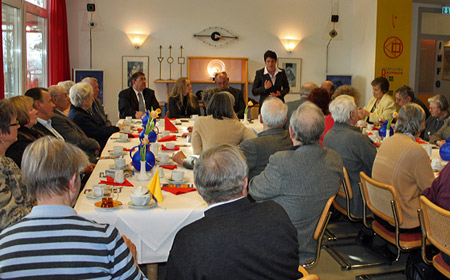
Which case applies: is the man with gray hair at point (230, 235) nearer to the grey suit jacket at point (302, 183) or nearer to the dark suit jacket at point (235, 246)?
the dark suit jacket at point (235, 246)

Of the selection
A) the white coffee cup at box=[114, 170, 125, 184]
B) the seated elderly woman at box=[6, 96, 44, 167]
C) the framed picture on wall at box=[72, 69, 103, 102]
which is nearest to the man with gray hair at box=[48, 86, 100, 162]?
the seated elderly woman at box=[6, 96, 44, 167]

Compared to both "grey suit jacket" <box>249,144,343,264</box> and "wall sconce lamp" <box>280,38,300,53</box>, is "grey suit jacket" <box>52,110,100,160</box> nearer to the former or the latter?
"grey suit jacket" <box>249,144,343,264</box>

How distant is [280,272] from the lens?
1713mm

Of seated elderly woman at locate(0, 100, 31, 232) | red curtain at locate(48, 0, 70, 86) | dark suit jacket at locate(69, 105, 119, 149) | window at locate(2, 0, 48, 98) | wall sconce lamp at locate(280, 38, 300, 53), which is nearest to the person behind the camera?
seated elderly woman at locate(0, 100, 31, 232)

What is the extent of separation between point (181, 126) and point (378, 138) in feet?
8.58

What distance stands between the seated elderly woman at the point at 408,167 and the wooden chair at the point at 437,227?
429 mm

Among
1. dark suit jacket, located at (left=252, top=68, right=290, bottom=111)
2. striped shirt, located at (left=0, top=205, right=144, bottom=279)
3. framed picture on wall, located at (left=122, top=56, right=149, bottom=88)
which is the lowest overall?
striped shirt, located at (left=0, top=205, right=144, bottom=279)

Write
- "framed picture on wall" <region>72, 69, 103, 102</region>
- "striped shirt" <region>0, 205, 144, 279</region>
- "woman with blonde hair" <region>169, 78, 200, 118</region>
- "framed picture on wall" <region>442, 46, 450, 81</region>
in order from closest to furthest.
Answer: "striped shirt" <region>0, 205, 144, 279</region>, "woman with blonde hair" <region>169, 78, 200, 118</region>, "framed picture on wall" <region>72, 69, 103, 102</region>, "framed picture on wall" <region>442, 46, 450, 81</region>

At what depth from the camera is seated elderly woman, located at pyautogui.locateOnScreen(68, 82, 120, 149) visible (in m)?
5.25

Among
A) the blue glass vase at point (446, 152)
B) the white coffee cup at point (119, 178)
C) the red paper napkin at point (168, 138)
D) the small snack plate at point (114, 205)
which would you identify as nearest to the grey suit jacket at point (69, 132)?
the red paper napkin at point (168, 138)

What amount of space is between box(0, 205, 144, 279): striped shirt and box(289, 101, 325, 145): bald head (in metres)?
1.54

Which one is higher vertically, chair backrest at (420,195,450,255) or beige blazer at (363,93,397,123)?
beige blazer at (363,93,397,123)

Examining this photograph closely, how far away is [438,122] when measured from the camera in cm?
600

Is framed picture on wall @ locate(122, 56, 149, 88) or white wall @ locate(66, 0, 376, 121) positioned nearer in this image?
white wall @ locate(66, 0, 376, 121)
